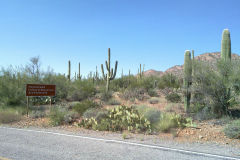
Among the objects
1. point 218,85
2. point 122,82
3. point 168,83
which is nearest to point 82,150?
point 218,85

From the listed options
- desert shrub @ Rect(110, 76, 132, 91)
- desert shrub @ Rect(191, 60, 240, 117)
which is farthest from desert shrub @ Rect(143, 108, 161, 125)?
desert shrub @ Rect(110, 76, 132, 91)

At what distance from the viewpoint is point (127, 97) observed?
66.2 ft

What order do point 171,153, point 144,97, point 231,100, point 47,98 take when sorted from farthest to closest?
point 144,97, point 47,98, point 231,100, point 171,153

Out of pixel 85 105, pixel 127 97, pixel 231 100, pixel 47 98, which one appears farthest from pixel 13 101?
pixel 231 100

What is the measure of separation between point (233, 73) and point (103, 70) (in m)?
16.1

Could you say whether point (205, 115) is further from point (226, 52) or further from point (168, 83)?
point (168, 83)

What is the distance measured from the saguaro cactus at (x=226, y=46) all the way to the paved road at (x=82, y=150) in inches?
328

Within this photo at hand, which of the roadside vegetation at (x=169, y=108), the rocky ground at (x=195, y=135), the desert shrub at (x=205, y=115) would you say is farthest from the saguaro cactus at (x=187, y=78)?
the rocky ground at (x=195, y=135)

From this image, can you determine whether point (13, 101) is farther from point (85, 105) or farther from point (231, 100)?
point (231, 100)

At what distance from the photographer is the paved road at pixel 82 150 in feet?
18.4

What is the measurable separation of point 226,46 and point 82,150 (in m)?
10.9

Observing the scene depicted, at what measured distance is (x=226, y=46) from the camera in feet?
41.4

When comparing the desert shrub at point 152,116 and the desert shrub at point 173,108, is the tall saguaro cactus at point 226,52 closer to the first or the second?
the desert shrub at point 173,108

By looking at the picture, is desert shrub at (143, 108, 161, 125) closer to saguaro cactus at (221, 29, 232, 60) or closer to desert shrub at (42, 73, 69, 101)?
saguaro cactus at (221, 29, 232, 60)
